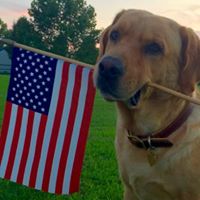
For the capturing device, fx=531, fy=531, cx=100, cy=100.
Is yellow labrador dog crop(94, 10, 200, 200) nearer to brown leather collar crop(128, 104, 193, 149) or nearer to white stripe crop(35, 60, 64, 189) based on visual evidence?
brown leather collar crop(128, 104, 193, 149)

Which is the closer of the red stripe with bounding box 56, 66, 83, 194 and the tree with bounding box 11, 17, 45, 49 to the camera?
the red stripe with bounding box 56, 66, 83, 194

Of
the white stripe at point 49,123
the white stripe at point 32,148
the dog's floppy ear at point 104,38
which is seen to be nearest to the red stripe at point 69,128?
the white stripe at point 49,123

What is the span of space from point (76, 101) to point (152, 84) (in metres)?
1.45

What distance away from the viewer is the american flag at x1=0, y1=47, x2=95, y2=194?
16.0ft

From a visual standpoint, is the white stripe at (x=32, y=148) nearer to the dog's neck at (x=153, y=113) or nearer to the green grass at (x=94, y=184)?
the green grass at (x=94, y=184)

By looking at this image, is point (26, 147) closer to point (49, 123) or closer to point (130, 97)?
point (49, 123)

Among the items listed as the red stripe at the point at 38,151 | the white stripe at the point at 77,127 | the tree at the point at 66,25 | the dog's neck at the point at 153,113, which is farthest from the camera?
the tree at the point at 66,25

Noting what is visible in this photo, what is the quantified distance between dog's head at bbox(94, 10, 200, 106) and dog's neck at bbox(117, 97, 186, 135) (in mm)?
111

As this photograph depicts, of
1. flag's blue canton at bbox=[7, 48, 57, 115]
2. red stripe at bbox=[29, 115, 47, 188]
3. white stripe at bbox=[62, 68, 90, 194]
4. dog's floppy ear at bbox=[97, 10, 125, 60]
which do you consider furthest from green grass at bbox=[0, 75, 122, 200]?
dog's floppy ear at bbox=[97, 10, 125, 60]

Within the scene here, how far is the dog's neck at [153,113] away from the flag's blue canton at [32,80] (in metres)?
1.18

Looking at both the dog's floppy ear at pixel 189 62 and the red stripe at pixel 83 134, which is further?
the red stripe at pixel 83 134

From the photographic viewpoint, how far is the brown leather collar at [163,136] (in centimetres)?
379

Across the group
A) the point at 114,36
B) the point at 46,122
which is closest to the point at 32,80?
the point at 46,122

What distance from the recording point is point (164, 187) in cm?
382
